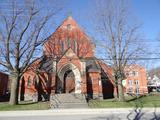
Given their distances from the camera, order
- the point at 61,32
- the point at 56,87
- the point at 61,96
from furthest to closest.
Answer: the point at 61,32, the point at 56,87, the point at 61,96

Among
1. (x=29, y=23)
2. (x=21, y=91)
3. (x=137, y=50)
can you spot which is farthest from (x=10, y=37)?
(x=137, y=50)

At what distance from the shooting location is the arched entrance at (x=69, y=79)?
90.5 feet

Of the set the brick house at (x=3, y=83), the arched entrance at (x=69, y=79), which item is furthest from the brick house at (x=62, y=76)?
the brick house at (x=3, y=83)

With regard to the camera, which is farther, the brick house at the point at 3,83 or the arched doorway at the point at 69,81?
the brick house at the point at 3,83

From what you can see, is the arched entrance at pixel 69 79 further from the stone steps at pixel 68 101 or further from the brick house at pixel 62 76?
the stone steps at pixel 68 101

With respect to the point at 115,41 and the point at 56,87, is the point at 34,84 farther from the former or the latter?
the point at 115,41

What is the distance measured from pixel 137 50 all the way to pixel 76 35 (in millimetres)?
14756

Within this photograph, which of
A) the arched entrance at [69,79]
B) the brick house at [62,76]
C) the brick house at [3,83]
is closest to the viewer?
the brick house at [62,76]

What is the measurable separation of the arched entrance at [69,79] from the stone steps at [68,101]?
439 centimetres

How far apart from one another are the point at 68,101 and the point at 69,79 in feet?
24.7

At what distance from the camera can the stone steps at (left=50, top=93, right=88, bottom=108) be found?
19.7 metres

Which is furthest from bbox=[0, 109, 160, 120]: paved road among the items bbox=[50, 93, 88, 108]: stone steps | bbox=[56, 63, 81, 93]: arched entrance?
bbox=[56, 63, 81, 93]: arched entrance

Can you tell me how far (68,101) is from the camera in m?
21.7

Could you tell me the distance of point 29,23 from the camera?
21500 millimetres
